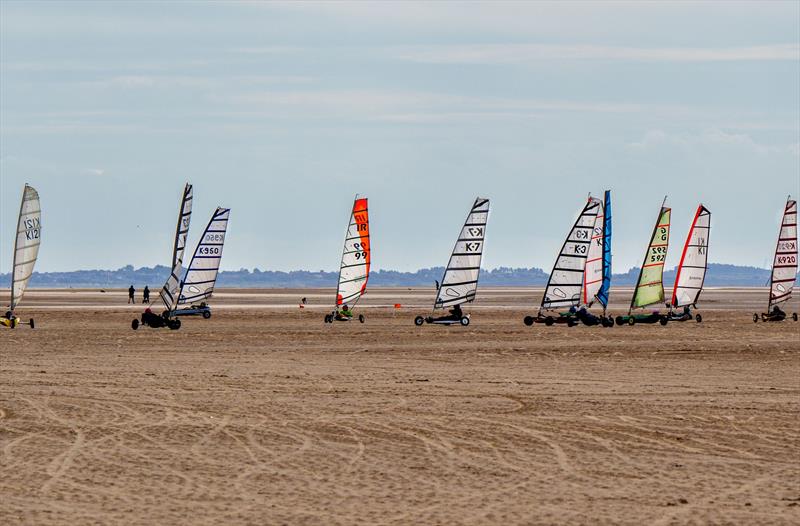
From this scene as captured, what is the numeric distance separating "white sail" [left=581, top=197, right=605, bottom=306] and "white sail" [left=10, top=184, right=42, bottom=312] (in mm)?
22583

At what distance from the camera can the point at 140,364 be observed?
28656 mm

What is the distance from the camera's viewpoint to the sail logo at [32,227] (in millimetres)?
51156

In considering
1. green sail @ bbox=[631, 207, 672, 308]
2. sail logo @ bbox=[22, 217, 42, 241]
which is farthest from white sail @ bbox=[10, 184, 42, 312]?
green sail @ bbox=[631, 207, 672, 308]

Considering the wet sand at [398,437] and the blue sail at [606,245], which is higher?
the blue sail at [606,245]

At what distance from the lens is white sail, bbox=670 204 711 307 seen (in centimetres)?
5866

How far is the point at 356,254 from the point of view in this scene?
5884 centimetres

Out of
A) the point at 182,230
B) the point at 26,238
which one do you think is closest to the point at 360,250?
the point at 182,230

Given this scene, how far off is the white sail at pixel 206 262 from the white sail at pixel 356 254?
566cm

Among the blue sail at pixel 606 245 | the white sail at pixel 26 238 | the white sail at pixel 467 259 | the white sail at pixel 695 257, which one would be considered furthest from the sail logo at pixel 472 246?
the white sail at pixel 26 238

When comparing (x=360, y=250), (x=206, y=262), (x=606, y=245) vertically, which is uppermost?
(x=606, y=245)

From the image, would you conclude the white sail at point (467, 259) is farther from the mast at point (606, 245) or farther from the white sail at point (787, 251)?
the white sail at point (787, 251)

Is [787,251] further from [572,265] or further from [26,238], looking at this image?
[26,238]

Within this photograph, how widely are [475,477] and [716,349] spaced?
22868 mm

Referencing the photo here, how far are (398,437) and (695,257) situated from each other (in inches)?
1800
